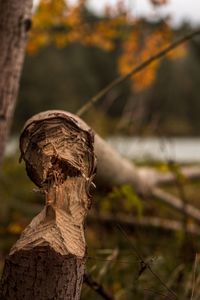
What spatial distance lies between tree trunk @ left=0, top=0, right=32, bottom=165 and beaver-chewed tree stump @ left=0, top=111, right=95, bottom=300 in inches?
22.2

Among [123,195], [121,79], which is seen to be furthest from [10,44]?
[123,195]

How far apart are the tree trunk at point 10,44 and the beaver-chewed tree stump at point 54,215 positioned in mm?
564

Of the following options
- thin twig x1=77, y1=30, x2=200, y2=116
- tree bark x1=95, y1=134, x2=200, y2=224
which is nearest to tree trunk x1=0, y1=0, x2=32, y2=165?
thin twig x1=77, y1=30, x2=200, y2=116

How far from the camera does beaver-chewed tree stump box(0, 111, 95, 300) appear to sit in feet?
4.09

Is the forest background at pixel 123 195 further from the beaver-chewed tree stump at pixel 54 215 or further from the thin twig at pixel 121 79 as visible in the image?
the thin twig at pixel 121 79

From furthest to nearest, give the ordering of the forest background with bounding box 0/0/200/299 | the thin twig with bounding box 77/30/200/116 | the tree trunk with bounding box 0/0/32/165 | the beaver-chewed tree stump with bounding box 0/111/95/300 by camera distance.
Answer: the forest background with bounding box 0/0/200/299, the thin twig with bounding box 77/30/200/116, the tree trunk with bounding box 0/0/32/165, the beaver-chewed tree stump with bounding box 0/111/95/300

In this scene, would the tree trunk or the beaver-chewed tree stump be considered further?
the tree trunk

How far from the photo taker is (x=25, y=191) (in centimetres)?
518

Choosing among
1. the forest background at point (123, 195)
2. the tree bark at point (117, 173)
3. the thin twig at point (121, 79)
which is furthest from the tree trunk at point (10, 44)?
the forest background at point (123, 195)

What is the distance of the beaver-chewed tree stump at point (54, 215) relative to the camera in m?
1.25

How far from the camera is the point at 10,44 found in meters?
1.99

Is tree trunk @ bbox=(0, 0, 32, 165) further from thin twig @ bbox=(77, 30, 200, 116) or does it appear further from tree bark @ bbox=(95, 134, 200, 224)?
tree bark @ bbox=(95, 134, 200, 224)

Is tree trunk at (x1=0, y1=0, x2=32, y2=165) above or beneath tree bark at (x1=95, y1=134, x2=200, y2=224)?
above

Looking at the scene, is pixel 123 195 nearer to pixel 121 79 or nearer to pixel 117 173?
pixel 117 173
